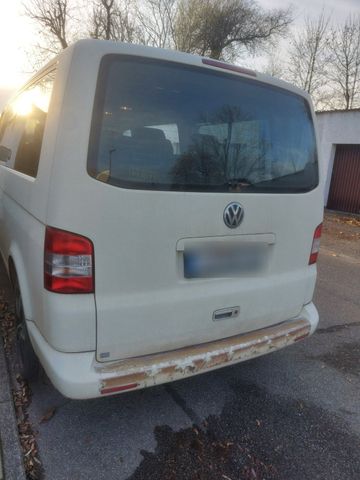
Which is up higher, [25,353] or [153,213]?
[153,213]

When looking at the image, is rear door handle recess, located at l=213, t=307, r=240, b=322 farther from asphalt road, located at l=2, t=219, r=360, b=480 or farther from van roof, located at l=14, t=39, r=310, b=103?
van roof, located at l=14, t=39, r=310, b=103

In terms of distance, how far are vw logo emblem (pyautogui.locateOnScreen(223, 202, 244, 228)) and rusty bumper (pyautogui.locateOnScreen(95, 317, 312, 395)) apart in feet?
2.37

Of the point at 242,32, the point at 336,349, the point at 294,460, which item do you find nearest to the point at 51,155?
the point at 294,460

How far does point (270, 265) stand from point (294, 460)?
111 cm

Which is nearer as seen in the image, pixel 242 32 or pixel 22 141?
pixel 22 141

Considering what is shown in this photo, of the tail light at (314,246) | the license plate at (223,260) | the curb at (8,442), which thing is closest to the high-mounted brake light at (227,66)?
the license plate at (223,260)

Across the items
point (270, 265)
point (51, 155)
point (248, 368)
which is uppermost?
point (51, 155)

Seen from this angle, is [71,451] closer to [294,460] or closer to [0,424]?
[0,424]

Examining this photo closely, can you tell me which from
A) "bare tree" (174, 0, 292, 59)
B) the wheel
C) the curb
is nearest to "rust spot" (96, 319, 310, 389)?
the curb

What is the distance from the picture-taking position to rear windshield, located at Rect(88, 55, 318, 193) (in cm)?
189

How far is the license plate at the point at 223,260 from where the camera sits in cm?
217

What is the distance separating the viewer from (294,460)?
7.23ft

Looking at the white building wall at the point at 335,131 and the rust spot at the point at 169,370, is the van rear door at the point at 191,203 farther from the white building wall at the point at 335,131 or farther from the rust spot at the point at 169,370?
the white building wall at the point at 335,131

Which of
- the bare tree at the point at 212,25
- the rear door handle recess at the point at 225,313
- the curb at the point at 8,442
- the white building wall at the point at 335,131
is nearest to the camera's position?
the curb at the point at 8,442
